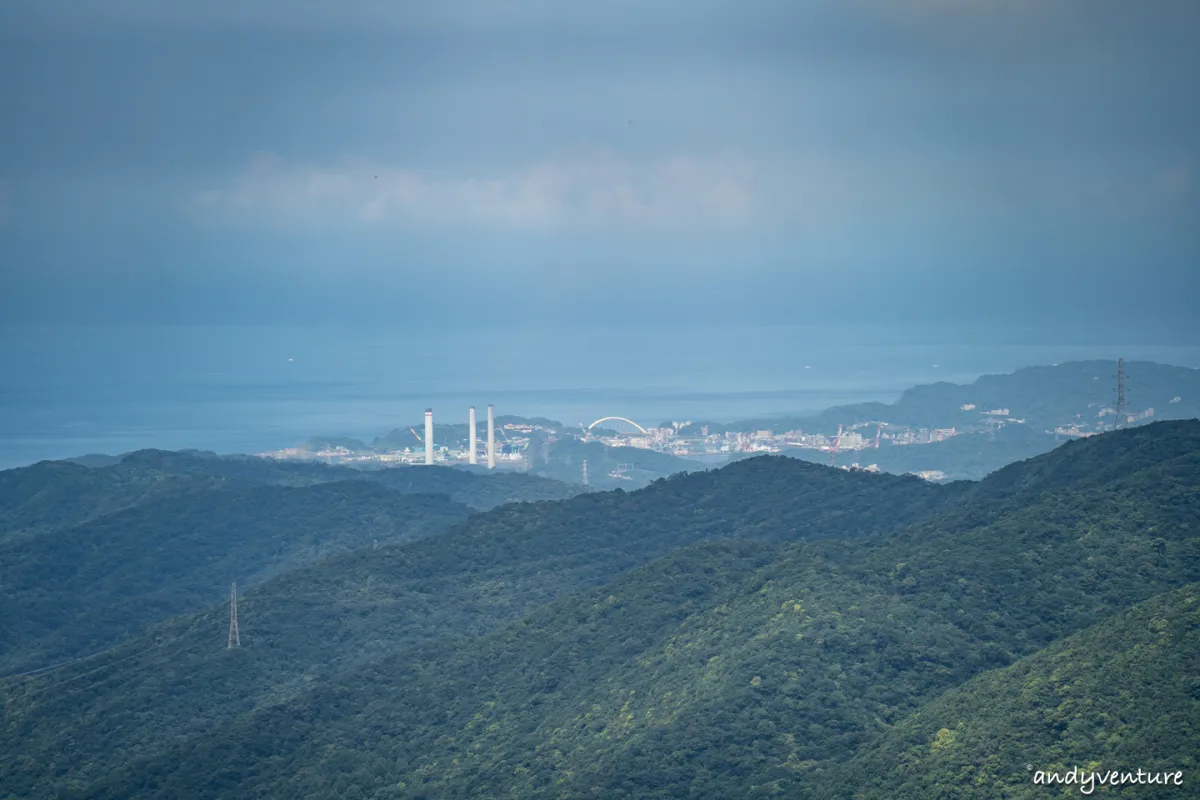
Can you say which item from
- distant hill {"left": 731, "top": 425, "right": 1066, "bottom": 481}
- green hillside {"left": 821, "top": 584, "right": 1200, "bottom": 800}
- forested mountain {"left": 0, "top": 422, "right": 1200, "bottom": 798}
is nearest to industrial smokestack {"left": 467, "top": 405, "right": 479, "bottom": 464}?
distant hill {"left": 731, "top": 425, "right": 1066, "bottom": 481}

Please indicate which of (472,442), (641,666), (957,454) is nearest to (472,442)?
(472,442)

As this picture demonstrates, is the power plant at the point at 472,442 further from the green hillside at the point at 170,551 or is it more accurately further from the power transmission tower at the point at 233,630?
the power transmission tower at the point at 233,630

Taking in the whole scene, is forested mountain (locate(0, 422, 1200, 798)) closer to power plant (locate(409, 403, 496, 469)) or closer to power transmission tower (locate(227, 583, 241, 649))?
power transmission tower (locate(227, 583, 241, 649))

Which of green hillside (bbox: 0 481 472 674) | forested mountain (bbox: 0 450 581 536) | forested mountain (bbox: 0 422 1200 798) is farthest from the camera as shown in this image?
forested mountain (bbox: 0 450 581 536)

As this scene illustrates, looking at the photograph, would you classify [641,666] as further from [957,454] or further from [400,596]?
[957,454]

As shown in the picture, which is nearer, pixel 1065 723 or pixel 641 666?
pixel 1065 723

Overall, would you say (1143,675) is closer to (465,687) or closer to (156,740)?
(465,687)

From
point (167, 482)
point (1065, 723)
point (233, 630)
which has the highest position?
point (167, 482)
